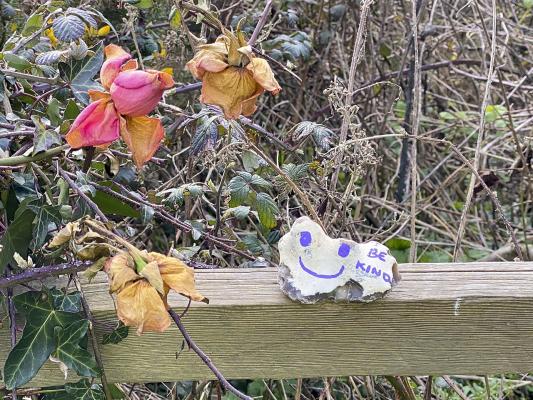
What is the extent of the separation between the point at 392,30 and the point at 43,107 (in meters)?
1.78

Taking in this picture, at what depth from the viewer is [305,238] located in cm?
90

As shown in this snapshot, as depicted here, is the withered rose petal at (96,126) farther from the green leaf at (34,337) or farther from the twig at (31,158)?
the green leaf at (34,337)

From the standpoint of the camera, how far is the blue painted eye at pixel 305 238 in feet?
2.95

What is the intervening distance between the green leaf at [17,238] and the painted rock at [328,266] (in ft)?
0.99

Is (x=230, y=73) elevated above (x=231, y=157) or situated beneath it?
elevated above

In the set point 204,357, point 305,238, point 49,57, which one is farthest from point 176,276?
point 49,57

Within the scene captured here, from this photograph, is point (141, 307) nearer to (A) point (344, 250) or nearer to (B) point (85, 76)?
(A) point (344, 250)

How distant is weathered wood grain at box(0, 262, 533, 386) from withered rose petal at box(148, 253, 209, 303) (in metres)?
0.30

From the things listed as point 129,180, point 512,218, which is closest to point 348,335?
point 129,180

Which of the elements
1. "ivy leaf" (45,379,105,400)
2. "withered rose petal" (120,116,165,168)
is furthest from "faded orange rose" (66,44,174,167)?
"ivy leaf" (45,379,105,400)

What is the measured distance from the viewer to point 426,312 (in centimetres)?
97

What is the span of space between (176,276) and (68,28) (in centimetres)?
55

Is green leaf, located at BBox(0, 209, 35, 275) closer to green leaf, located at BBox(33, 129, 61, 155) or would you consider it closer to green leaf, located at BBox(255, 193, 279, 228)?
green leaf, located at BBox(33, 129, 61, 155)

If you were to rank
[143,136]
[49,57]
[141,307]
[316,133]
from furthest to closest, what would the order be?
1. [316,133]
2. [49,57]
3. [143,136]
4. [141,307]
